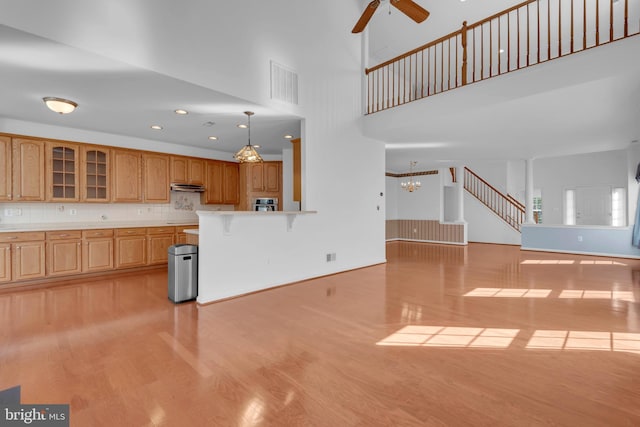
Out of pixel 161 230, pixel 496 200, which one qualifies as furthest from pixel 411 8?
pixel 496 200

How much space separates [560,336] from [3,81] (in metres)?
6.48

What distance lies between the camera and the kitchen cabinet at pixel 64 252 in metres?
4.72

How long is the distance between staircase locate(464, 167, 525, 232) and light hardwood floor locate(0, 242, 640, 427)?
19.6 ft

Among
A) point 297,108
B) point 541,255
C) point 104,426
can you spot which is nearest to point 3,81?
point 297,108

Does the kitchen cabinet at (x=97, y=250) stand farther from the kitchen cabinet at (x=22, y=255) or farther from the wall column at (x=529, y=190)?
the wall column at (x=529, y=190)

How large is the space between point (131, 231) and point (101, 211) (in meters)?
0.84

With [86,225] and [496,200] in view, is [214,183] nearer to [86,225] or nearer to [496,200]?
[86,225]

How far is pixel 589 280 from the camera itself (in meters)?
4.98

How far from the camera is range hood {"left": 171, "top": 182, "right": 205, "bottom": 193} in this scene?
21.1ft

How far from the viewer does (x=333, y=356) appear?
8.02ft

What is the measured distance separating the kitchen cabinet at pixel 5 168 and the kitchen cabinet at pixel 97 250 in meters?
1.16

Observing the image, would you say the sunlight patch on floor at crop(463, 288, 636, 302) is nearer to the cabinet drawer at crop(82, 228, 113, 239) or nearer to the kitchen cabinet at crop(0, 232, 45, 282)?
the cabinet drawer at crop(82, 228, 113, 239)

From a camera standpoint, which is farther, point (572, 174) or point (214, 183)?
point (572, 174)

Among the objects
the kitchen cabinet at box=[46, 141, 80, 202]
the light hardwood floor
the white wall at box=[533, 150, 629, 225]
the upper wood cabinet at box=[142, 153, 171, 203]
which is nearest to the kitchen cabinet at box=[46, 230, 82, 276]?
the light hardwood floor
